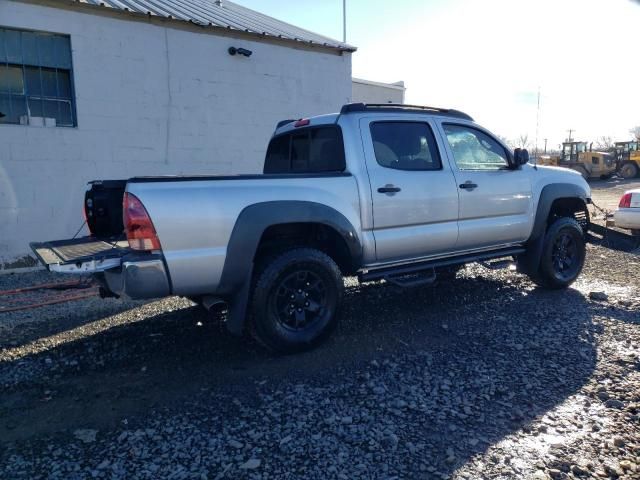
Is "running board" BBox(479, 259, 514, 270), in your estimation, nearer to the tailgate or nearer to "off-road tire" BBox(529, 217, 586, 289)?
"off-road tire" BBox(529, 217, 586, 289)

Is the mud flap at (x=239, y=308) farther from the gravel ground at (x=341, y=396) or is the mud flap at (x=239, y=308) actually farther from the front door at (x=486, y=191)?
the front door at (x=486, y=191)

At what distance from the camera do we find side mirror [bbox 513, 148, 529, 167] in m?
5.48

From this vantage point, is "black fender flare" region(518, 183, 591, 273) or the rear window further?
"black fender flare" region(518, 183, 591, 273)

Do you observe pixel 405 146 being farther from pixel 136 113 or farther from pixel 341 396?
pixel 136 113

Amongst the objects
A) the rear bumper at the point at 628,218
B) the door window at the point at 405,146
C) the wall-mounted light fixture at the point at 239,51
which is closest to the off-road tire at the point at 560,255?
the door window at the point at 405,146

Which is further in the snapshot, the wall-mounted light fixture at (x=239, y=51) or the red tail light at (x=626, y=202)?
the wall-mounted light fixture at (x=239, y=51)

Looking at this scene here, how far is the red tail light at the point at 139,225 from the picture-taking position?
343 cm

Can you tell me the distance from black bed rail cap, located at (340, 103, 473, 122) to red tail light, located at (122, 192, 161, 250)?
210cm

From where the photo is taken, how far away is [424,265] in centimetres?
493

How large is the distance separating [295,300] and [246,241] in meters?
0.72

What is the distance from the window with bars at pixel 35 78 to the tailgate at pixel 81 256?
491cm

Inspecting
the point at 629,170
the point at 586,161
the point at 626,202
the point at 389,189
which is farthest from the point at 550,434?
the point at 629,170

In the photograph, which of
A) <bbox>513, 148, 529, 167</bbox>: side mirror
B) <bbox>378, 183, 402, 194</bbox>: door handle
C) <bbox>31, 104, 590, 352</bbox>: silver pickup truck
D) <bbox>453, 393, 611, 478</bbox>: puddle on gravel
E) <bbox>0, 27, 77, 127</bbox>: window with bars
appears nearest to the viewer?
<bbox>453, 393, 611, 478</bbox>: puddle on gravel

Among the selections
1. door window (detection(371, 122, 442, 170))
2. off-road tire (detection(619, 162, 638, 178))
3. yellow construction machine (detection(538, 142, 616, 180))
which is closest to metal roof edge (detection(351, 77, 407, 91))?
door window (detection(371, 122, 442, 170))
